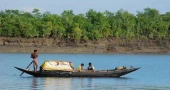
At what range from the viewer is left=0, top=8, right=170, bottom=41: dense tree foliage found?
10638 centimetres

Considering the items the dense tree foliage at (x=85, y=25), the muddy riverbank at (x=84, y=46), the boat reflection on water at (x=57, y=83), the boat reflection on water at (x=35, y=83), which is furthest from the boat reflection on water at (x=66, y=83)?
the dense tree foliage at (x=85, y=25)

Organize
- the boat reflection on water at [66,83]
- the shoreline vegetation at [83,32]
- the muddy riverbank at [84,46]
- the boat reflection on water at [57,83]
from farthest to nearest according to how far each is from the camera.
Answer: the shoreline vegetation at [83,32] → the muddy riverbank at [84,46] → the boat reflection on water at [66,83] → the boat reflection on water at [57,83]

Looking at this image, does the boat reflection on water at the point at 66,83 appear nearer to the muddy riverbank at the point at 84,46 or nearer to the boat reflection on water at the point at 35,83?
the boat reflection on water at the point at 35,83

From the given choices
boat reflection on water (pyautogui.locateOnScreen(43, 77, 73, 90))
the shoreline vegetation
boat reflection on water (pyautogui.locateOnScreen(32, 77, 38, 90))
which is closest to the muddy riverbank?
the shoreline vegetation

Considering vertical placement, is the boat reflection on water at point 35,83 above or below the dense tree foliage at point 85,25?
below

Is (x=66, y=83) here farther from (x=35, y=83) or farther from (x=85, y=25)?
(x=85, y=25)

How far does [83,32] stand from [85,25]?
4177 mm

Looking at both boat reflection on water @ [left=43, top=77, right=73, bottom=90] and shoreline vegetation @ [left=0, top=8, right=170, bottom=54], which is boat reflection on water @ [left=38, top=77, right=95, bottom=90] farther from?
shoreline vegetation @ [left=0, top=8, right=170, bottom=54]

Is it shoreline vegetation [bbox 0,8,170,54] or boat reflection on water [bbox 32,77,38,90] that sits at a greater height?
shoreline vegetation [bbox 0,8,170,54]

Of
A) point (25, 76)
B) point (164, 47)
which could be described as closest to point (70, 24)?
point (164, 47)

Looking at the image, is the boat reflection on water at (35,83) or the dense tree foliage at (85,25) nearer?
the boat reflection on water at (35,83)

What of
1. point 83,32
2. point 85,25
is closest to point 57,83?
point 83,32

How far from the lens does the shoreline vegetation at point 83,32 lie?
10462cm

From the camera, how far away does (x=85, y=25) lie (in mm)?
114438
